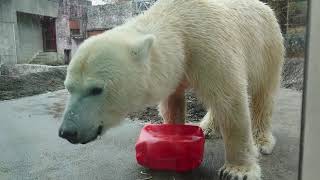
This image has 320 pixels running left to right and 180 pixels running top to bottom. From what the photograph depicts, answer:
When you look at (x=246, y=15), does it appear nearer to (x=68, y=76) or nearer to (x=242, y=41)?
(x=242, y=41)

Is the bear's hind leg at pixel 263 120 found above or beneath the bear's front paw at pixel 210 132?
above

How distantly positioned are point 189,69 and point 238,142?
9.9 inches

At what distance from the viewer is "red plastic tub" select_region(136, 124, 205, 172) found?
1.03 m

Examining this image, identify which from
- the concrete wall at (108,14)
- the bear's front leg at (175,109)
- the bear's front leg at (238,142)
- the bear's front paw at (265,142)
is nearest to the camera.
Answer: the concrete wall at (108,14)

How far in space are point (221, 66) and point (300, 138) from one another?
0.45 m

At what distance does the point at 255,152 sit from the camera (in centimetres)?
108

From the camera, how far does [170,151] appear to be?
1.03 m

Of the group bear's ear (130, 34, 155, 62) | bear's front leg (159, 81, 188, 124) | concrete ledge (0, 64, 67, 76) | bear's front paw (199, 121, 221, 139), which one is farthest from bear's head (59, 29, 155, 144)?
bear's front paw (199, 121, 221, 139)

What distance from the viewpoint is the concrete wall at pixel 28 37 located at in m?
0.94

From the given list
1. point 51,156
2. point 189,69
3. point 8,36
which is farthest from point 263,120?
point 8,36

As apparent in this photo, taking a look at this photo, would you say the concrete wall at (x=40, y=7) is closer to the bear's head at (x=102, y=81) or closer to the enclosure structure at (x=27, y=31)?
the enclosure structure at (x=27, y=31)

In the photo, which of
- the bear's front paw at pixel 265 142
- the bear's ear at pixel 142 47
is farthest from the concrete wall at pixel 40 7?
the bear's front paw at pixel 265 142

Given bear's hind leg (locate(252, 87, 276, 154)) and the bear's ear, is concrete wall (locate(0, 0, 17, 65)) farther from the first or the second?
bear's hind leg (locate(252, 87, 276, 154))

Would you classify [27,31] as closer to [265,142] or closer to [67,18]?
[67,18]
